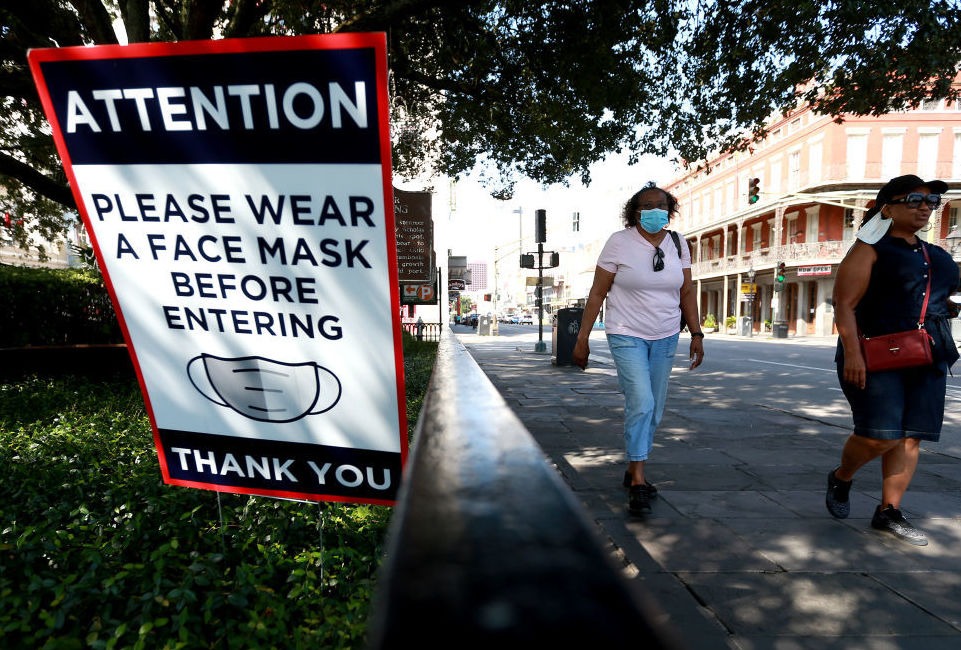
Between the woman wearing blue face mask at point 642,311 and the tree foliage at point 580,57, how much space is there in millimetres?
3900

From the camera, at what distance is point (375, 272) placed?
1.61m

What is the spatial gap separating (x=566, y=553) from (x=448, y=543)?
0.08 meters

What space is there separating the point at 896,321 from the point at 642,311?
1247 millimetres

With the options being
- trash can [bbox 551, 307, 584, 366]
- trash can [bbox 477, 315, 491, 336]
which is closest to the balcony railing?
trash can [bbox 477, 315, 491, 336]

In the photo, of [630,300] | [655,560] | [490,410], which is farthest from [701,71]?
[490,410]

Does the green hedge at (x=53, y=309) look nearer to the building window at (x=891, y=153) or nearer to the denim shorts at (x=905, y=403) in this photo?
the denim shorts at (x=905, y=403)

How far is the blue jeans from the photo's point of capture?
3.25 metres

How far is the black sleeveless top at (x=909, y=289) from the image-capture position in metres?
2.73

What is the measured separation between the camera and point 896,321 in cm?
275

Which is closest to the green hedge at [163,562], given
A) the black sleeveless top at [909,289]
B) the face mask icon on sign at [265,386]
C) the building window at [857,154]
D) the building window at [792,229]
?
the face mask icon on sign at [265,386]

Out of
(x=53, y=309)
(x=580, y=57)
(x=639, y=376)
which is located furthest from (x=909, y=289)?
(x=53, y=309)

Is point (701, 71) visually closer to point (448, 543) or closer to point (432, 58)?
point (432, 58)

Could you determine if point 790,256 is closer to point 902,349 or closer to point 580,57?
point 580,57

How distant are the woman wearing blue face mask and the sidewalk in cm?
45
